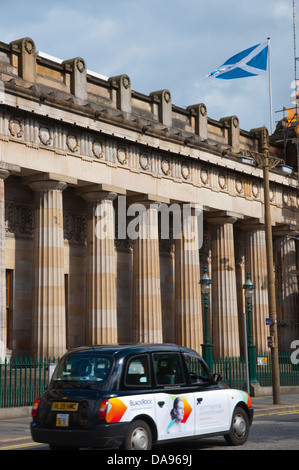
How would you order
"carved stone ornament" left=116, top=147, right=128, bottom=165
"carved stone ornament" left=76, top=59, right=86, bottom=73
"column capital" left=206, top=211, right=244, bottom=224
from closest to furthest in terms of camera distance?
"carved stone ornament" left=76, top=59, right=86, bottom=73, "carved stone ornament" left=116, top=147, right=128, bottom=165, "column capital" left=206, top=211, right=244, bottom=224

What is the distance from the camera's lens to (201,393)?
13.5 m

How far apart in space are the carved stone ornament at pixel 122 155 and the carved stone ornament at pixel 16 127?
17.4 feet

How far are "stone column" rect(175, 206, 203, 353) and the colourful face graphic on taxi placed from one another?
20630mm

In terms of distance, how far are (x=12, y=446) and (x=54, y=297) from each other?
12.4 m

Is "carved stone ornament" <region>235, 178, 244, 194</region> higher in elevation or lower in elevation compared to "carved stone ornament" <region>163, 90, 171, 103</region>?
lower

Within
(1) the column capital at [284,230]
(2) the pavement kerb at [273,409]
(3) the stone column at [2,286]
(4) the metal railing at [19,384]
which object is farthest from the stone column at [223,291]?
(4) the metal railing at [19,384]

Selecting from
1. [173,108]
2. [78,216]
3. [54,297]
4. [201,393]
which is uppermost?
[173,108]

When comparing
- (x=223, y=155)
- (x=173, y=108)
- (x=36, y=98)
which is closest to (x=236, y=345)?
(x=223, y=155)

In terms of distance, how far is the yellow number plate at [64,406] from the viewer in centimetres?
1191

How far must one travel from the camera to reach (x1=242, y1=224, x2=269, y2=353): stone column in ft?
127

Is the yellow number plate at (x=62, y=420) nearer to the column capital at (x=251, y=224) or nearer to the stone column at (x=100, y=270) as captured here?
the stone column at (x=100, y=270)

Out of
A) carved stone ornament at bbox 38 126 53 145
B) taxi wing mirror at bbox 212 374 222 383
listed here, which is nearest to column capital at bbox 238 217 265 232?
carved stone ornament at bbox 38 126 53 145

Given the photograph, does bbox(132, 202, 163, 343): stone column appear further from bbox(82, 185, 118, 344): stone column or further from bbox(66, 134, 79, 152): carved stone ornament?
bbox(66, 134, 79, 152): carved stone ornament
